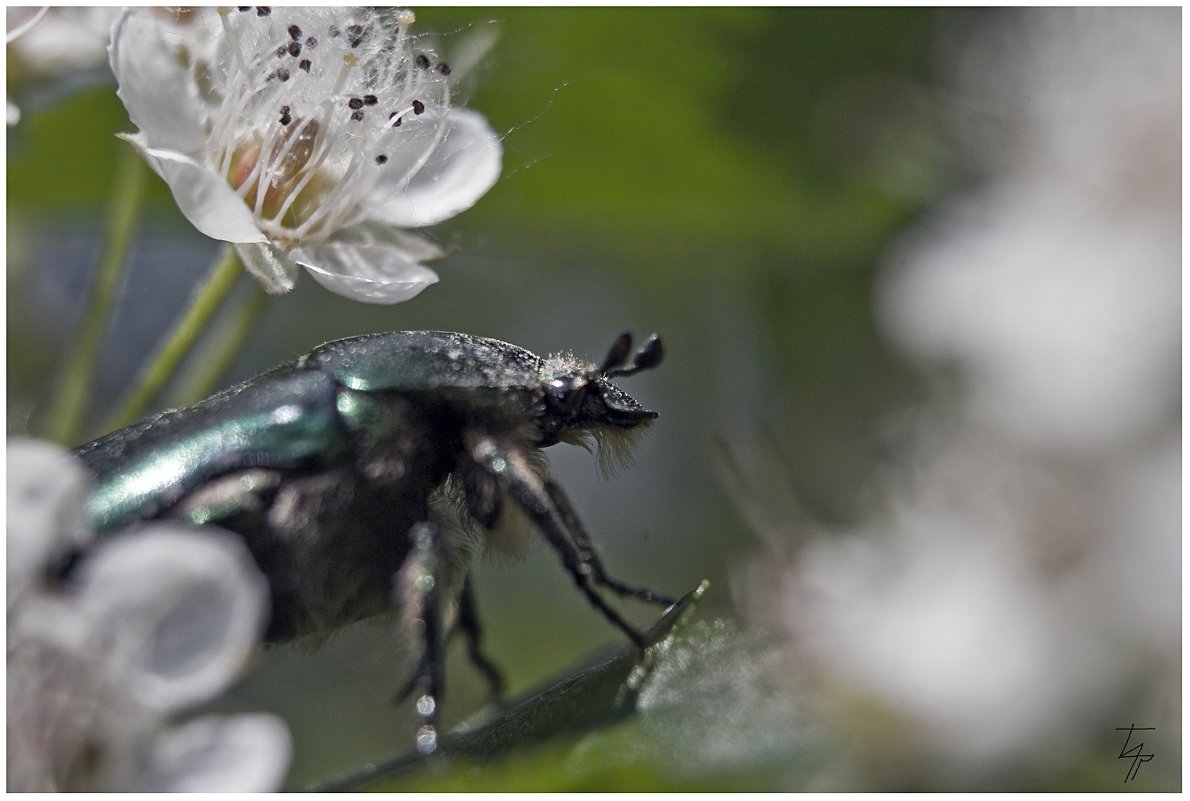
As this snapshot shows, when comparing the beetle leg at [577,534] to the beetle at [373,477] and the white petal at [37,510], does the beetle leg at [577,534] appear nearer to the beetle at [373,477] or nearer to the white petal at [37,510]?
the beetle at [373,477]

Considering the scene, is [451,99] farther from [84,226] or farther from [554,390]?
[84,226]

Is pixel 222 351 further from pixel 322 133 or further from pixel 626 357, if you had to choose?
pixel 626 357

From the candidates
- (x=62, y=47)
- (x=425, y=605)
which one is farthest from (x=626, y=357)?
(x=62, y=47)

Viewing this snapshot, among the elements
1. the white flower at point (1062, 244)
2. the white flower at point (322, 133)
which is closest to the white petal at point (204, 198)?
the white flower at point (322, 133)

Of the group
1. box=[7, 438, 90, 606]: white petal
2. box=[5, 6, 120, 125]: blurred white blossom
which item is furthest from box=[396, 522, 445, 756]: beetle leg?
box=[5, 6, 120, 125]: blurred white blossom

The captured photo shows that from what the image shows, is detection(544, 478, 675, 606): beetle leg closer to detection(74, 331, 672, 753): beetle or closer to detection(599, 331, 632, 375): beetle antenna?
detection(74, 331, 672, 753): beetle
